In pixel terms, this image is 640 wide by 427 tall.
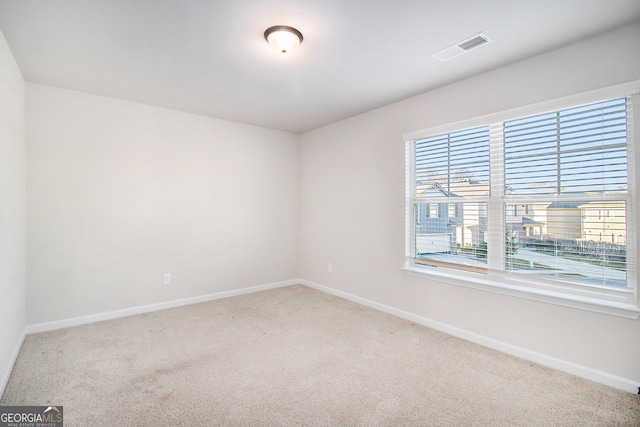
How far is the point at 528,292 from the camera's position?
2523 millimetres

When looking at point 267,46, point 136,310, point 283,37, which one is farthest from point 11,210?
point 283,37

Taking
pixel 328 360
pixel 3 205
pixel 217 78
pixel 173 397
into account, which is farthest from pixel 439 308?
pixel 3 205

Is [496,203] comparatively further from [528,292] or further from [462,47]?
[462,47]

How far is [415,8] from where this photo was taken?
1.91 m

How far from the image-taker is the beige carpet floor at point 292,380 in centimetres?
185

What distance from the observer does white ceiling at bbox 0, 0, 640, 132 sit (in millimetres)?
1907

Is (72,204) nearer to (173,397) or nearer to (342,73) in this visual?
(173,397)

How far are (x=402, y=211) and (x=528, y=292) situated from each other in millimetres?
1450

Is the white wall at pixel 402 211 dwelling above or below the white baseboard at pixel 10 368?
above

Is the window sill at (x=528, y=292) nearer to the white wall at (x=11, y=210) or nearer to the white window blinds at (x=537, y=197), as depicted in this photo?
the white window blinds at (x=537, y=197)

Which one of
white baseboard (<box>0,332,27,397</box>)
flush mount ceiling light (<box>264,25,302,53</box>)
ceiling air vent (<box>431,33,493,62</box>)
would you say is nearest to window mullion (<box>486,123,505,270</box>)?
ceiling air vent (<box>431,33,493,62</box>)

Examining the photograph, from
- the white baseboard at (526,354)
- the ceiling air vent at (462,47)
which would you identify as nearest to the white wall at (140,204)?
the white baseboard at (526,354)
